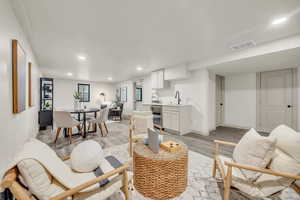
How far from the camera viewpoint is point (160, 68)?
4.78 m

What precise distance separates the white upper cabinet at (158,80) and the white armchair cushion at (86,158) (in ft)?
12.6

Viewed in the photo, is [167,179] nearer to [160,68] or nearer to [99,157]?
[99,157]

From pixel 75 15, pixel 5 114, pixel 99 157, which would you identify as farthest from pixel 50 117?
pixel 99 157

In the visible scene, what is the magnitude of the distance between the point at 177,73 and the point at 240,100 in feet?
8.89

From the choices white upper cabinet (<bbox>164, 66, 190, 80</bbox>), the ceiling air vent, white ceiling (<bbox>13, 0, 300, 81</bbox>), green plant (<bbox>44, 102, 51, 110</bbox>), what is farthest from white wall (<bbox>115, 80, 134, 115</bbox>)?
the ceiling air vent

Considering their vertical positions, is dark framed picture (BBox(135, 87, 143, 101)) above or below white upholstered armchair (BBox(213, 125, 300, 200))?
above

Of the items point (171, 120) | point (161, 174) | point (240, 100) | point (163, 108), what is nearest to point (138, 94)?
point (163, 108)

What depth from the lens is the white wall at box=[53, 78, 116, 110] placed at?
710 centimetres

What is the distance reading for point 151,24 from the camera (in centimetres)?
198

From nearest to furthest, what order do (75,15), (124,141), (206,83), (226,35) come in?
(75,15) → (226,35) → (124,141) → (206,83)

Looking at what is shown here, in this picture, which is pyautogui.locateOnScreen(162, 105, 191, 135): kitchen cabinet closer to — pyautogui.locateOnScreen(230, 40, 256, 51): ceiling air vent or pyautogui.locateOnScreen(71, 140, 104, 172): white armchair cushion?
pyautogui.locateOnScreen(230, 40, 256, 51): ceiling air vent

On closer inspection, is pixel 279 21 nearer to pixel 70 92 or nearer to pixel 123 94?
pixel 123 94

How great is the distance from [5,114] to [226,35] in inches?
133

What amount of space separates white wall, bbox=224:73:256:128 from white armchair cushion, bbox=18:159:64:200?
562 centimetres
